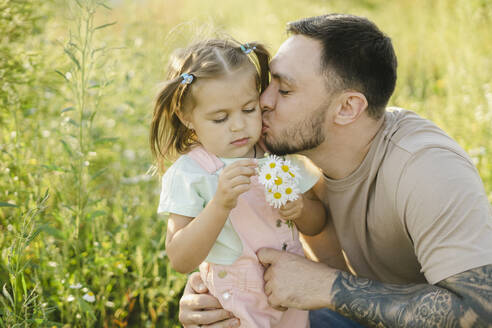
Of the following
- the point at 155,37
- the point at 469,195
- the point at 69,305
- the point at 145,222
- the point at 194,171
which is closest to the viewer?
the point at 469,195

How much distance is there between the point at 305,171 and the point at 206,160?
1.99 ft

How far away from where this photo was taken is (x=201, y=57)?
2.33 metres

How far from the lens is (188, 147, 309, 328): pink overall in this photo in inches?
90.4

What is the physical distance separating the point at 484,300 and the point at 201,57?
65.9 inches

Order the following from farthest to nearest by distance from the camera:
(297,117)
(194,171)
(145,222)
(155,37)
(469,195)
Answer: (155,37) < (145,222) < (297,117) < (194,171) < (469,195)

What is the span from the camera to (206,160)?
2318 millimetres

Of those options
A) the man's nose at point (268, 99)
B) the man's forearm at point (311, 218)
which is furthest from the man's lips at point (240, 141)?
the man's forearm at point (311, 218)

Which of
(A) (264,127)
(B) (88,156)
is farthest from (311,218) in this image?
(B) (88,156)

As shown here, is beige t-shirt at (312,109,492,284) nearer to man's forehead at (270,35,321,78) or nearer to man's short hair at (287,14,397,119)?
man's short hair at (287,14,397,119)

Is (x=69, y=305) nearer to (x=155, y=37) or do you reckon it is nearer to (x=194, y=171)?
(x=194, y=171)

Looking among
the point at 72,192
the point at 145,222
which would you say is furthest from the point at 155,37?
the point at 72,192

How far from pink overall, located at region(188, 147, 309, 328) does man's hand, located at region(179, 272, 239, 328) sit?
8cm

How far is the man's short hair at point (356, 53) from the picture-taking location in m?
2.57

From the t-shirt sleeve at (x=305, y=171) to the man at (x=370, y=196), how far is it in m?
0.05
